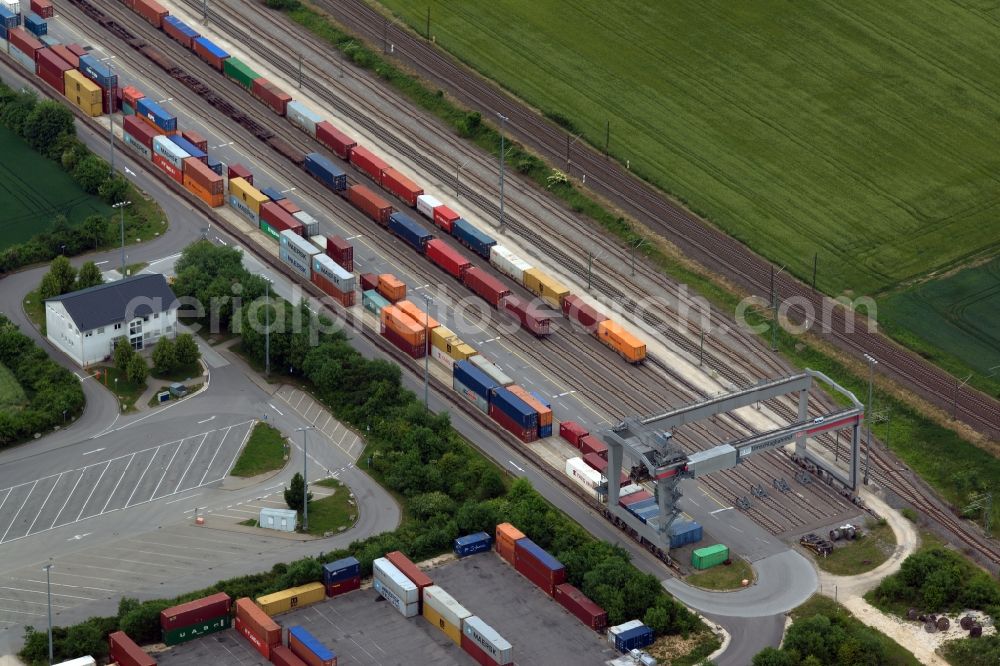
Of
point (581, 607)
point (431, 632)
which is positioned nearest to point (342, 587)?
point (431, 632)

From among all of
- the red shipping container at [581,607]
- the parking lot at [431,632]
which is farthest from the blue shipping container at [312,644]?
the red shipping container at [581,607]

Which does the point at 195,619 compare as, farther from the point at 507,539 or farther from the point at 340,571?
the point at 507,539

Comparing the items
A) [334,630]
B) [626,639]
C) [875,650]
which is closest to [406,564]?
[334,630]

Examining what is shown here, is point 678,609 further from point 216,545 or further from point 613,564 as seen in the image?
point 216,545

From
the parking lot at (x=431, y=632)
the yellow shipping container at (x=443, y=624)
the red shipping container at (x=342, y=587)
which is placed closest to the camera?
the parking lot at (x=431, y=632)

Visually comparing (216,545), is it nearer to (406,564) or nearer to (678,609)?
(406,564)

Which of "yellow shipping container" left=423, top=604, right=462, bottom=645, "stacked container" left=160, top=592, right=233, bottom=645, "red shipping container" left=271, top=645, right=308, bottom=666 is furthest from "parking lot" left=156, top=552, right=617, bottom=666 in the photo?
"red shipping container" left=271, top=645, right=308, bottom=666

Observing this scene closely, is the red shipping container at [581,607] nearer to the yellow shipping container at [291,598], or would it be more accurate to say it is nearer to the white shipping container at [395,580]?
the white shipping container at [395,580]

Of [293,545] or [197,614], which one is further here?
[293,545]

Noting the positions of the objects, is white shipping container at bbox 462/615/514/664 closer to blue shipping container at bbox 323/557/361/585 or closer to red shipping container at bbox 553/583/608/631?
red shipping container at bbox 553/583/608/631
